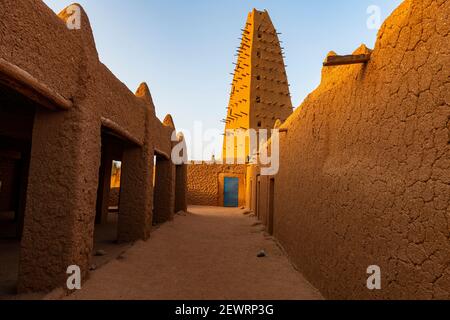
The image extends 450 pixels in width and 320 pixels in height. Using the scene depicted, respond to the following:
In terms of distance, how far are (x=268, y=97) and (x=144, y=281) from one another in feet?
80.1

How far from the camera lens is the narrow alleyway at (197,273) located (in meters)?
4.40

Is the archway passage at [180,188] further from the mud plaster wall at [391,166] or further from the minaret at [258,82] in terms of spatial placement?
the minaret at [258,82]

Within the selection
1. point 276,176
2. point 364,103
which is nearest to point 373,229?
point 364,103

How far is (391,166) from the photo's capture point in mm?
2641

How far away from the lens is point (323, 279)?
4223mm

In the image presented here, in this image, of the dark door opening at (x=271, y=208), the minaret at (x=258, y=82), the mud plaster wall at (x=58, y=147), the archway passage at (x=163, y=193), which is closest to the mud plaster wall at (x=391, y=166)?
the mud plaster wall at (x=58, y=147)

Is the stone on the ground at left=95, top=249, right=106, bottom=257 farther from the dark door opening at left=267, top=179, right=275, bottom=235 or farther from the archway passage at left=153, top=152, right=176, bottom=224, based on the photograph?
the dark door opening at left=267, top=179, right=275, bottom=235

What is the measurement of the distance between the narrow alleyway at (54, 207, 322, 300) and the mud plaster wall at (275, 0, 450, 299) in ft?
3.05

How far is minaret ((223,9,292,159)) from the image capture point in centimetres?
2673

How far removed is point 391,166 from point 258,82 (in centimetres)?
2583

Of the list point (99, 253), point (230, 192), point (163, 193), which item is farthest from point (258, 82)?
point (99, 253)

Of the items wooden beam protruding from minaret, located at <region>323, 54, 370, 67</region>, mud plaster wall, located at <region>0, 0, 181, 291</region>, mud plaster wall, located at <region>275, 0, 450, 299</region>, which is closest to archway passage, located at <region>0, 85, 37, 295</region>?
mud plaster wall, located at <region>0, 0, 181, 291</region>

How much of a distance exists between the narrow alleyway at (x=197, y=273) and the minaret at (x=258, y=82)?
735 inches

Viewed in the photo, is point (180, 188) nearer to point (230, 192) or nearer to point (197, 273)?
point (230, 192)
